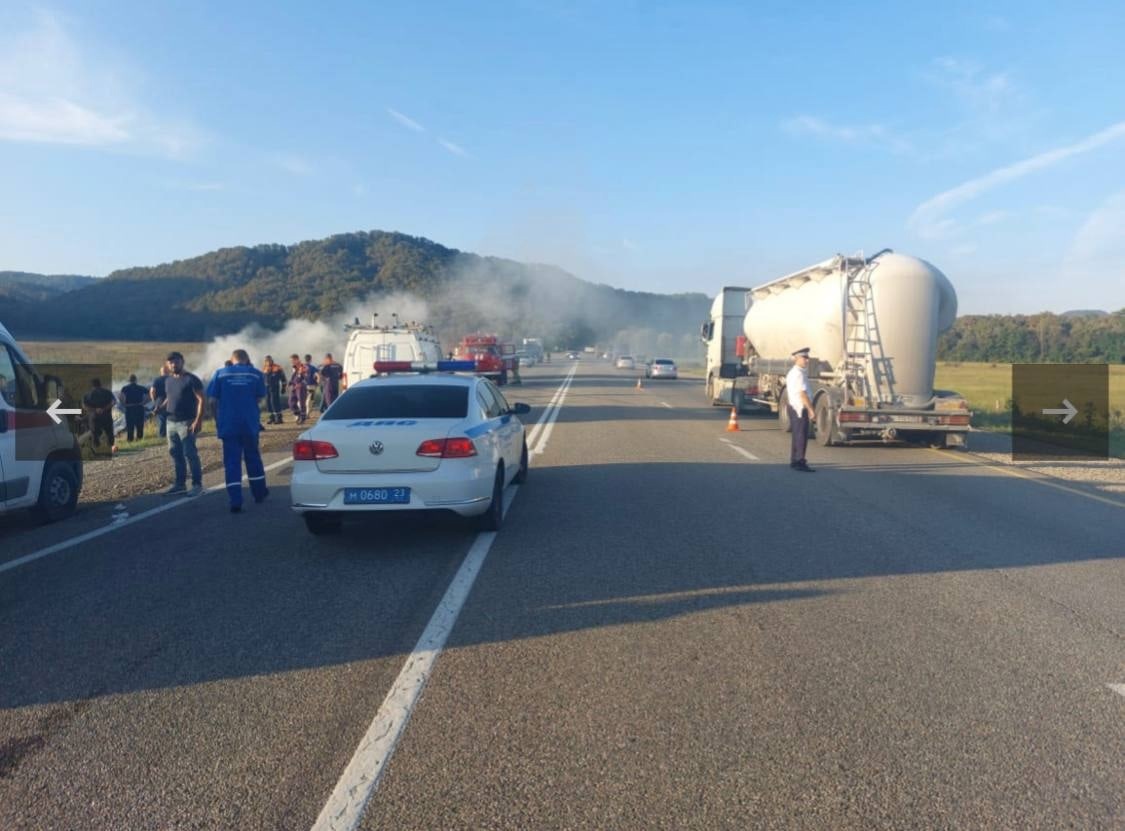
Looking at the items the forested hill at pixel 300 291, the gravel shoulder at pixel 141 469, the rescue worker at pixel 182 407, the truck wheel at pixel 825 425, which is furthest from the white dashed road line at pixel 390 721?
the forested hill at pixel 300 291

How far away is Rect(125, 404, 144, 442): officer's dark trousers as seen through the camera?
19.5 metres

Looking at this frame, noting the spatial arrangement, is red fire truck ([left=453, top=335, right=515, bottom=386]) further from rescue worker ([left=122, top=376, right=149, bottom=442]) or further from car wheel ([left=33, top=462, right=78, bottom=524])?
car wheel ([left=33, top=462, right=78, bottom=524])

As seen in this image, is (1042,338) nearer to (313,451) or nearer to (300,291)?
(300,291)

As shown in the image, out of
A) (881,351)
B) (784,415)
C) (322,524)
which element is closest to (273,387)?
(784,415)

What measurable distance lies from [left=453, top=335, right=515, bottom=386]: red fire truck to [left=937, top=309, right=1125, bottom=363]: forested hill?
24.1 meters

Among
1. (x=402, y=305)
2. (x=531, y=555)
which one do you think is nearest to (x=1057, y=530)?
(x=531, y=555)

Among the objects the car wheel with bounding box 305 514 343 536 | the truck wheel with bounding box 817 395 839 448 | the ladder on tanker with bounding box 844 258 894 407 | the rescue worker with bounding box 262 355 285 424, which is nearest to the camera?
the car wheel with bounding box 305 514 343 536

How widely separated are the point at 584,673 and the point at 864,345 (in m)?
12.9

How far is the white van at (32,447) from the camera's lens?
8.44 metres

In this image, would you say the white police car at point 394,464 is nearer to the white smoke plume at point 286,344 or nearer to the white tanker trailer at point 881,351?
the white tanker trailer at point 881,351

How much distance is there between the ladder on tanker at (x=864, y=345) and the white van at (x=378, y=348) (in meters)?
10.0

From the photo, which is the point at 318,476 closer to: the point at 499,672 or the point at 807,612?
the point at 499,672

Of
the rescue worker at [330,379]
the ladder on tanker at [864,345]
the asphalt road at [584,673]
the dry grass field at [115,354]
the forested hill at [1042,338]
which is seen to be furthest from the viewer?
the forested hill at [1042,338]

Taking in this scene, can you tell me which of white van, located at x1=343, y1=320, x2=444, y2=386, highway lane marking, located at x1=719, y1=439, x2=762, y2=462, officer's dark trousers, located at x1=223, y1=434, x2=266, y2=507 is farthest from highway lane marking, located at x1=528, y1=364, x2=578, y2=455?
officer's dark trousers, located at x1=223, y1=434, x2=266, y2=507
